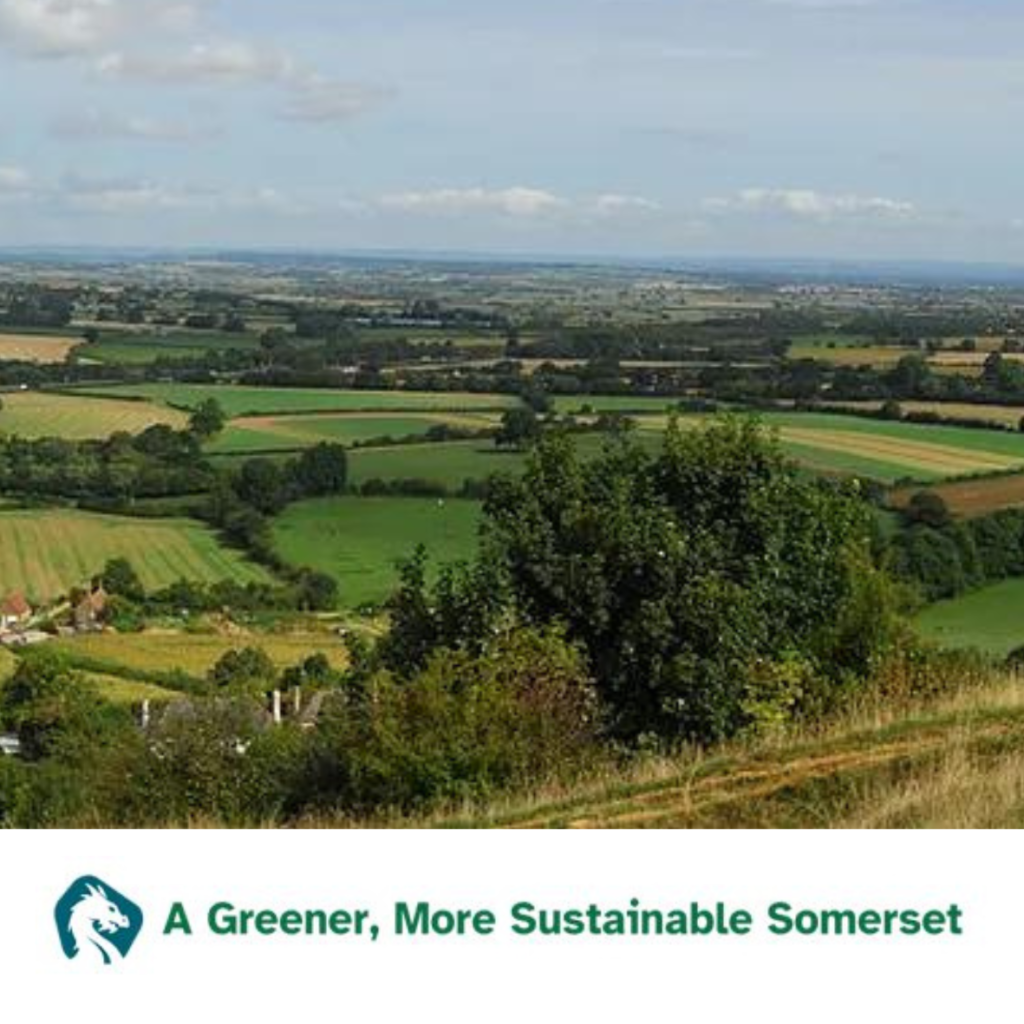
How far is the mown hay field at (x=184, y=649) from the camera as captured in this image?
3719 centimetres

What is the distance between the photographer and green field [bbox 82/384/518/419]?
2650 inches

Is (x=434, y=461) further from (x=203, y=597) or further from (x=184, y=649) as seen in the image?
(x=184, y=649)

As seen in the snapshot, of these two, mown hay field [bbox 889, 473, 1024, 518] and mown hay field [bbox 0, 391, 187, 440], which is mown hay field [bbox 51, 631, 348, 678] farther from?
mown hay field [bbox 0, 391, 187, 440]

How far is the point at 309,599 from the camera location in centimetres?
4272

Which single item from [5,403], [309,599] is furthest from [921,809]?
[5,403]

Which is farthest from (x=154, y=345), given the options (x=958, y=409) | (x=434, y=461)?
(x=958, y=409)

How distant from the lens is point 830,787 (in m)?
8.05

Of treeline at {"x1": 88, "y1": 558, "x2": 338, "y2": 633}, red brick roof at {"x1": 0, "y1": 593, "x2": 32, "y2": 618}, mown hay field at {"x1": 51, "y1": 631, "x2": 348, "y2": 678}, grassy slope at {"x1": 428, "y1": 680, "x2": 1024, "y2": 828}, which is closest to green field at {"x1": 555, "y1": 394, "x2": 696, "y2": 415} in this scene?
treeline at {"x1": 88, "y1": 558, "x2": 338, "y2": 633}

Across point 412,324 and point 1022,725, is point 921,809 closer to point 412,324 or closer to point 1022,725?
point 1022,725

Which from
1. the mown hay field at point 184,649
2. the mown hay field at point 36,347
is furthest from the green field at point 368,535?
the mown hay field at point 36,347
